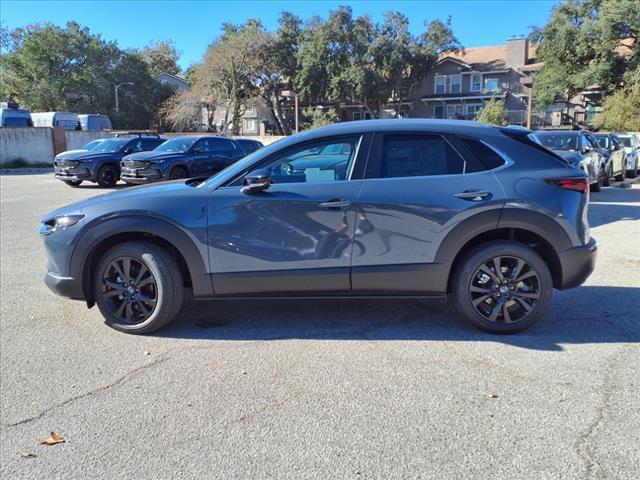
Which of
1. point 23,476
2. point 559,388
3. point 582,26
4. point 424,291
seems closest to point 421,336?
point 424,291

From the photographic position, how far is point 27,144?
2969 cm

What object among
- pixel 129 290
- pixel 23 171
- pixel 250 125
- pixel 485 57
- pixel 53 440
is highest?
pixel 485 57

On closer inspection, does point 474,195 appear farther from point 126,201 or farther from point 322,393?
point 126,201

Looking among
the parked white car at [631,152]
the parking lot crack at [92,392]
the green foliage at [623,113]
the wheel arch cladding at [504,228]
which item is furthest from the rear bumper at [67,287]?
the green foliage at [623,113]

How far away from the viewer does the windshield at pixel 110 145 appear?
59.4 feet

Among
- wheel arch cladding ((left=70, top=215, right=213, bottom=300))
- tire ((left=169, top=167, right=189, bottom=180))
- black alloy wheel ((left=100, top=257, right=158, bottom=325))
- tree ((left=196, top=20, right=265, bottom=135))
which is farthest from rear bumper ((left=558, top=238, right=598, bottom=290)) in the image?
tree ((left=196, top=20, right=265, bottom=135))

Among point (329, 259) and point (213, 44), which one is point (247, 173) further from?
point (213, 44)

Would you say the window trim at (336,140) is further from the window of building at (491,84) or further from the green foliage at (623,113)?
the window of building at (491,84)

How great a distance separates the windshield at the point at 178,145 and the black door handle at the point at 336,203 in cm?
1232

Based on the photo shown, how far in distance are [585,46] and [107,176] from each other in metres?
35.6

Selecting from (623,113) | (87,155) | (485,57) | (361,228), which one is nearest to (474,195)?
(361,228)

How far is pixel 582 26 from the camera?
123 ft

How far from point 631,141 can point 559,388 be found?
66.7 ft

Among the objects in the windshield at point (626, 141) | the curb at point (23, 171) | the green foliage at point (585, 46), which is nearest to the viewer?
the windshield at point (626, 141)
